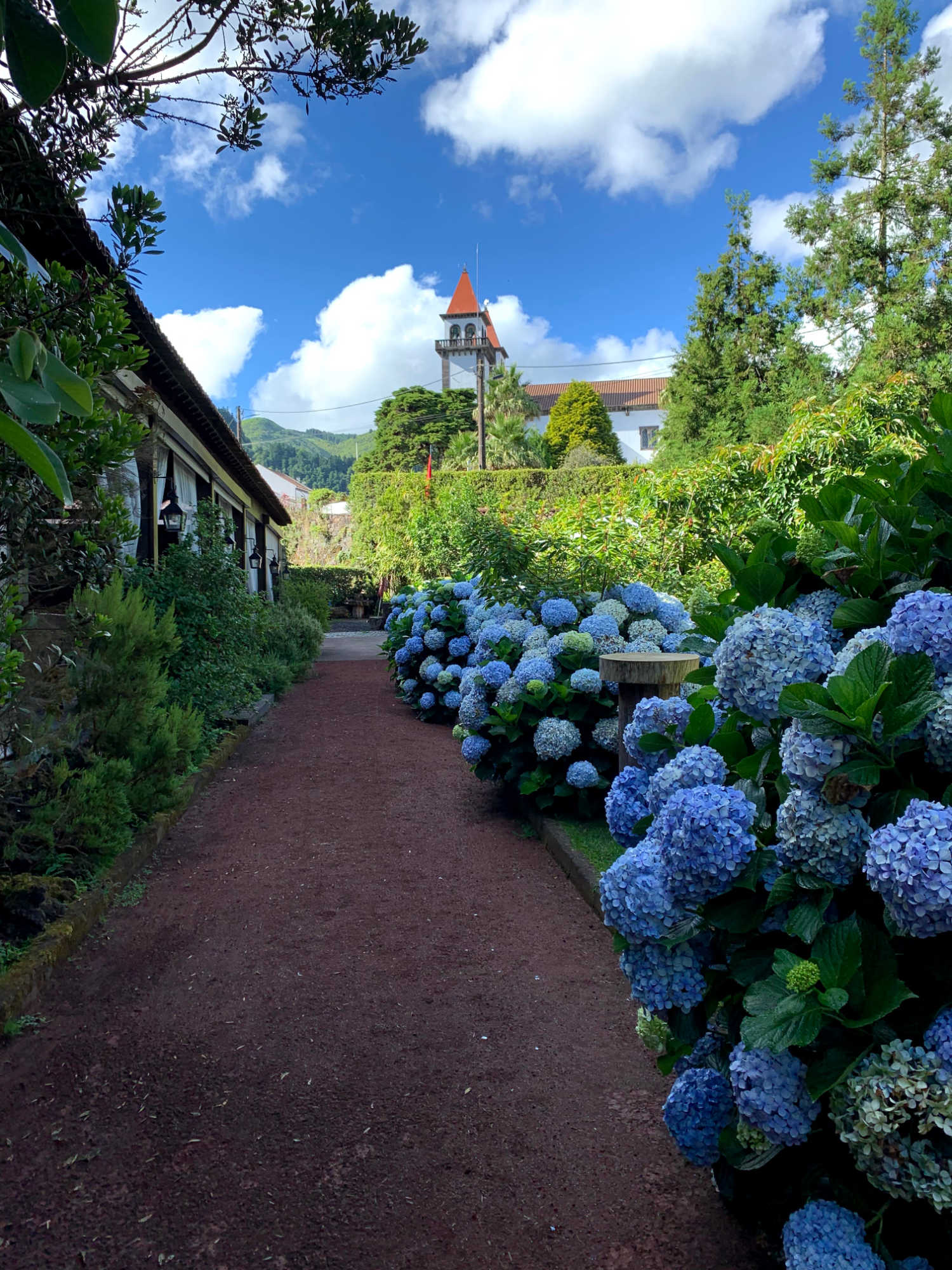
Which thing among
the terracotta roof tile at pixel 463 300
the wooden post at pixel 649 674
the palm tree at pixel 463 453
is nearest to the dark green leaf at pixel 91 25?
the wooden post at pixel 649 674

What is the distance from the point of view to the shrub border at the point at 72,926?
277 centimetres

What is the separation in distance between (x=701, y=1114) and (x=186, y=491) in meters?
9.52

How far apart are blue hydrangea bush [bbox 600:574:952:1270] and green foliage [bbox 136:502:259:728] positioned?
498 centimetres

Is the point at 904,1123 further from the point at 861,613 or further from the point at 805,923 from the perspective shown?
the point at 861,613

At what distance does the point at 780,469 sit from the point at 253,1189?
22.7ft

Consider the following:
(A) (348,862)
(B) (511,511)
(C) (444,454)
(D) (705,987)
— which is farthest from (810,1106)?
(C) (444,454)

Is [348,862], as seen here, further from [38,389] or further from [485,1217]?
[38,389]

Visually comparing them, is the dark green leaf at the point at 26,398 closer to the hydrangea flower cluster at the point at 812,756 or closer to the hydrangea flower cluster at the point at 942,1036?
the hydrangea flower cluster at the point at 812,756

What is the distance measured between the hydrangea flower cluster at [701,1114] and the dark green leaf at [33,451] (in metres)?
1.62

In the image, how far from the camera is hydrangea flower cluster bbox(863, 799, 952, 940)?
3.46 feet

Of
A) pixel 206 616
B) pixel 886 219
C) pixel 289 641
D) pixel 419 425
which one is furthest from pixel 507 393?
pixel 206 616

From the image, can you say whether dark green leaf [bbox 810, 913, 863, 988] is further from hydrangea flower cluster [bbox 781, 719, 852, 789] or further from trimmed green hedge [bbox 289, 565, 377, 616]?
trimmed green hedge [bbox 289, 565, 377, 616]

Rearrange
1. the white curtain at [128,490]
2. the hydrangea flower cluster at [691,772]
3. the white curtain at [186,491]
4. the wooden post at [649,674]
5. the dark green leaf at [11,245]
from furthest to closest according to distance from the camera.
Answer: the white curtain at [186,491] < the white curtain at [128,490] < the wooden post at [649,674] < the hydrangea flower cluster at [691,772] < the dark green leaf at [11,245]

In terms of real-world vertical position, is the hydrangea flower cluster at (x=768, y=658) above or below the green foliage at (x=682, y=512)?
below
